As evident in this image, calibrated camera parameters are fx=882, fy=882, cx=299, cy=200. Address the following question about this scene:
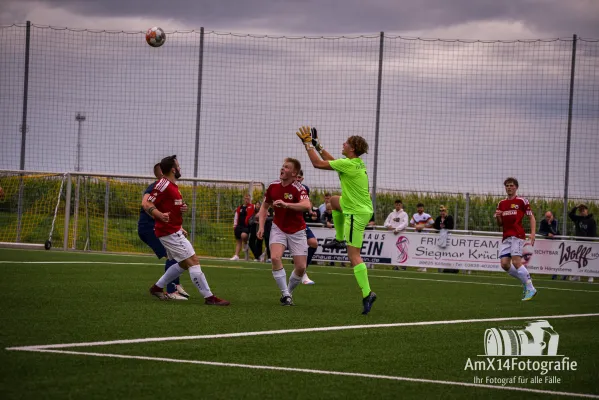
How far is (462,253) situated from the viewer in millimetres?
24078

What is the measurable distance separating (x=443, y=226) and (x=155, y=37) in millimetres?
9240

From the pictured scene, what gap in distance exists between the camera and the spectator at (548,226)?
23.3 m

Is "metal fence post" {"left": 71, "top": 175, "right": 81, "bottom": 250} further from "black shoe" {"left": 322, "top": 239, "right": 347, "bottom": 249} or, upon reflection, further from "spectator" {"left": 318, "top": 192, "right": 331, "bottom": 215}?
"black shoe" {"left": 322, "top": 239, "right": 347, "bottom": 249}

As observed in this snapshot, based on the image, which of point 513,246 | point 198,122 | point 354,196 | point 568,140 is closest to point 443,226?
point 568,140

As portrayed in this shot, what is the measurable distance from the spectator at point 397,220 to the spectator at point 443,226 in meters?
0.88

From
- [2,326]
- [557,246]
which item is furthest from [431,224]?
[2,326]

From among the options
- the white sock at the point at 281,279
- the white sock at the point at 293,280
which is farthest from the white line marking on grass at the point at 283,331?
the white sock at the point at 293,280

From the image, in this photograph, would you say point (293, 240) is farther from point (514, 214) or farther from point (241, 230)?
point (241, 230)

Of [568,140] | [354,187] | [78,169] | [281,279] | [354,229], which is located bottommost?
[281,279]

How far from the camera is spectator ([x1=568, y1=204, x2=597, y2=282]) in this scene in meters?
22.9

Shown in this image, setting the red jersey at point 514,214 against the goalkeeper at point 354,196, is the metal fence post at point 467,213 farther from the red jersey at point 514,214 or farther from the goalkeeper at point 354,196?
the goalkeeper at point 354,196

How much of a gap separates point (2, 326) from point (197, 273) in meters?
3.38

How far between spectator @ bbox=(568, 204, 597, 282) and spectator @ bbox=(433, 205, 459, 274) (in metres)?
3.14

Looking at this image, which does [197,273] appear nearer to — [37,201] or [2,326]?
[2,326]
